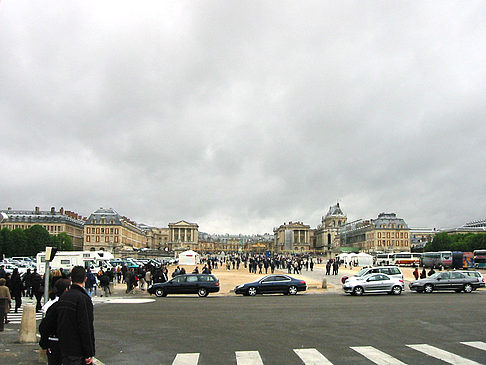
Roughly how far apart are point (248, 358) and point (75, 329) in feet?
18.3

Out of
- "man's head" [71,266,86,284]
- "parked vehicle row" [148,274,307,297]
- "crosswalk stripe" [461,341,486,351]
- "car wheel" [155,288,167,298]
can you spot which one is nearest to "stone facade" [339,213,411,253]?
"parked vehicle row" [148,274,307,297]

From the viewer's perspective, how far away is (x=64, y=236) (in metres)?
125

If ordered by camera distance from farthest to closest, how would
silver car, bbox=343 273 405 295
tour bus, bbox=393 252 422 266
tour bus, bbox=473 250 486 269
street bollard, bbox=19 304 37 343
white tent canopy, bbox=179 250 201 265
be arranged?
tour bus, bbox=393 252 422 266
white tent canopy, bbox=179 250 201 265
tour bus, bbox=473 250 486 269
silver car, bbox=343 273 405 295
street bollard, bbox=19 304 37 343

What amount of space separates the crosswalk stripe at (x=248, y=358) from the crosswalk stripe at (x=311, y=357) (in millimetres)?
987

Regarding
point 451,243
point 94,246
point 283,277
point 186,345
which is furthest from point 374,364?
point 94,246

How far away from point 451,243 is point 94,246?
110086mm

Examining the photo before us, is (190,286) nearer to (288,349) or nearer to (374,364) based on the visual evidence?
(288,349)

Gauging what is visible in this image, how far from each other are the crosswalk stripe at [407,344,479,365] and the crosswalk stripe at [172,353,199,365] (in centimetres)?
547

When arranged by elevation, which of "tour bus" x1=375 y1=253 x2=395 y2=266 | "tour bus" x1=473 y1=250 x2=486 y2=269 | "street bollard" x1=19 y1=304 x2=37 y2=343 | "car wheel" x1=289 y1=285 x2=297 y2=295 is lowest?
"tour bus" x1=375 y1=253 x2=395 y2=266

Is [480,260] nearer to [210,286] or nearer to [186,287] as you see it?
[210,286]

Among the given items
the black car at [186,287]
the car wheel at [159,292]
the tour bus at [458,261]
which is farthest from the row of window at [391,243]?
the car wheel at [159,292]

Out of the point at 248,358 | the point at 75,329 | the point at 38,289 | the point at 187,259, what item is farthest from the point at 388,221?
the point at 75,329

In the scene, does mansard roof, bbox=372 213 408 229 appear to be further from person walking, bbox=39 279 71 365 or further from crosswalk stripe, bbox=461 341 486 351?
person walking, bbox=39 279 71 365

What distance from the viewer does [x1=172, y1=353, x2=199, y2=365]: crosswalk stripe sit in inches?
421
